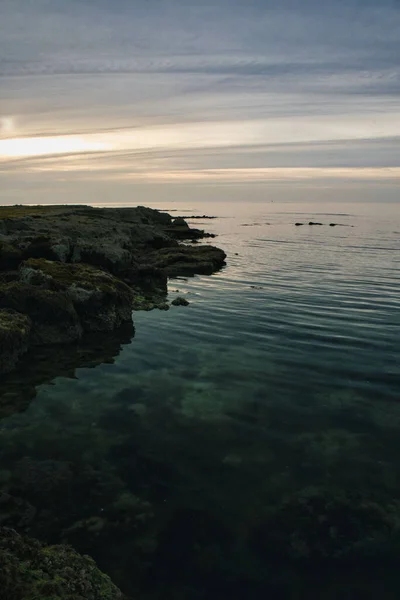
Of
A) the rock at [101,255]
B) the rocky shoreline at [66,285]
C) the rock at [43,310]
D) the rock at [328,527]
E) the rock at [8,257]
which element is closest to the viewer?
the rock at [328,527]

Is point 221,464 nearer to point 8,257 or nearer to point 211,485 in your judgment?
point 211,485

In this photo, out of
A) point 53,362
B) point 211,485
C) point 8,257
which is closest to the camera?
point 211,485

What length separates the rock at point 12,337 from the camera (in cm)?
1764

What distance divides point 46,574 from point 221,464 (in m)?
5.54

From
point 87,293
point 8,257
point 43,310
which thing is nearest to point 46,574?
point 43,310

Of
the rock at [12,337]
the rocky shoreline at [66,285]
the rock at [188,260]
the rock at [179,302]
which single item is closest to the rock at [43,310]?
the rocky shoreline at [66,285]

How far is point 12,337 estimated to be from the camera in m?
18.2

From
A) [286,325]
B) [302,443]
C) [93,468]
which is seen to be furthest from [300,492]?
[286,325]

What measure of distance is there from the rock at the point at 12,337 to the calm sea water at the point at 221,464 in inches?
28.7

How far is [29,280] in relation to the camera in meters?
24.0

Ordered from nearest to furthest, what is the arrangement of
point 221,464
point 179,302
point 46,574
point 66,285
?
point 46,574 → point 221,464 → point 66,285 → point 179,302

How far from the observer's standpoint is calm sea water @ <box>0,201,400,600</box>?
828 cm

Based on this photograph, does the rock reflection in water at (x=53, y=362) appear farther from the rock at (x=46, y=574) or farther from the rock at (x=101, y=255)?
the rock at (x=101, y=255)

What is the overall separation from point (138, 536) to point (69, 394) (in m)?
7.83
